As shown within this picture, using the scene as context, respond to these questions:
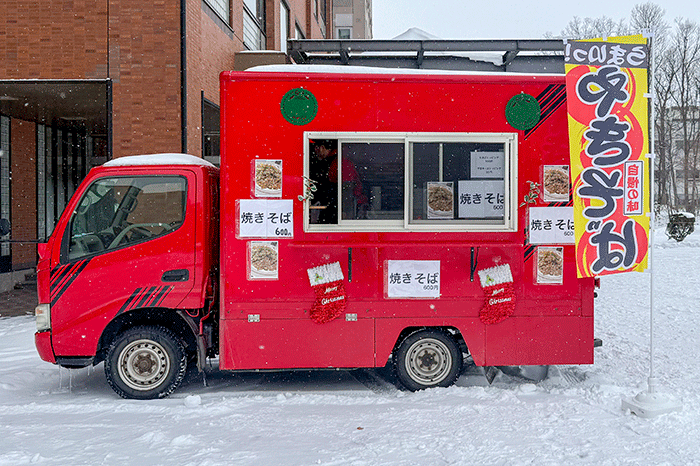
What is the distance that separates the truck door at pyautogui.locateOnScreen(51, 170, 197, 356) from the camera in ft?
17.2

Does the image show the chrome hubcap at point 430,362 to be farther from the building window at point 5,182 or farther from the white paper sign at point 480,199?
Result: the building window at point 5,182

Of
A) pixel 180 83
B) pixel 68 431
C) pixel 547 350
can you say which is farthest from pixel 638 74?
pixel 180 83

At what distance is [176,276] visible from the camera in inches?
209

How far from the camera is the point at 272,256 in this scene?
211 inches

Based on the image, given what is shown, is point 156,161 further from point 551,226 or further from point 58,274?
point 551,226

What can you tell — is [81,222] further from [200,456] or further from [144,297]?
[200,456]

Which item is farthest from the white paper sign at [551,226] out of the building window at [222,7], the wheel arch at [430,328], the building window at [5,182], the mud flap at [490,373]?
the building window at [5,182]

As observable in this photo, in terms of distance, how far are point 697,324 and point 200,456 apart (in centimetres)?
784

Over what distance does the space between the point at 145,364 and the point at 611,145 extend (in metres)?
4.87

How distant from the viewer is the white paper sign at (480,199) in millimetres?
5435

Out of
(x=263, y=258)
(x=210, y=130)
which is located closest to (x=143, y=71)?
(x=210, y=130)

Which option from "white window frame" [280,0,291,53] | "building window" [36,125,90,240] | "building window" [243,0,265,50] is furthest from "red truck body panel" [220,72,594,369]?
"white window frame" [280,0,291,53]

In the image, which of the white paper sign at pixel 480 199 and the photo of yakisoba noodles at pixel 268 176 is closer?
the photo of yakisoba noodles at pixel 268 176

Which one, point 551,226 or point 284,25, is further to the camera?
point 284,25
